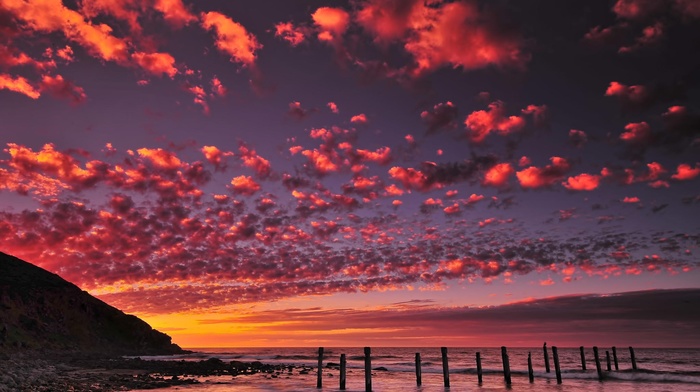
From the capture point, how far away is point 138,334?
113 meters

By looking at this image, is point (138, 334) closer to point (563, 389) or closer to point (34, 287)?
point (34, 287)

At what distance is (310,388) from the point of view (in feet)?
120

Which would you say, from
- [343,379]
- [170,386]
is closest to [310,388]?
[343,379]

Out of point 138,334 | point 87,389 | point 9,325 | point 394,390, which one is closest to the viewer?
point 87,389

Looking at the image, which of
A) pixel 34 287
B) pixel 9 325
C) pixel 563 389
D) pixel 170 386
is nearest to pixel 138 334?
pixel 34 287

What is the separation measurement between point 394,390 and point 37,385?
2489 cm

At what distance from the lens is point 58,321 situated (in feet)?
313

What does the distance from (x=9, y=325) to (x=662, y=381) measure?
96545mm

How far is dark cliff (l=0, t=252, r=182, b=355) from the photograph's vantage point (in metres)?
82.7

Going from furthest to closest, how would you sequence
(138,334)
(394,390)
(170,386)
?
(138,334) → (394,390) → (170,386)

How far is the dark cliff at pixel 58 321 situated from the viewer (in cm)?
8269

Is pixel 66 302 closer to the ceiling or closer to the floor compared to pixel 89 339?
closer to the ceiling

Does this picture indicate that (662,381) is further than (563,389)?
Yes

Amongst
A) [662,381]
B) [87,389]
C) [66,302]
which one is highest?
[66,302]
